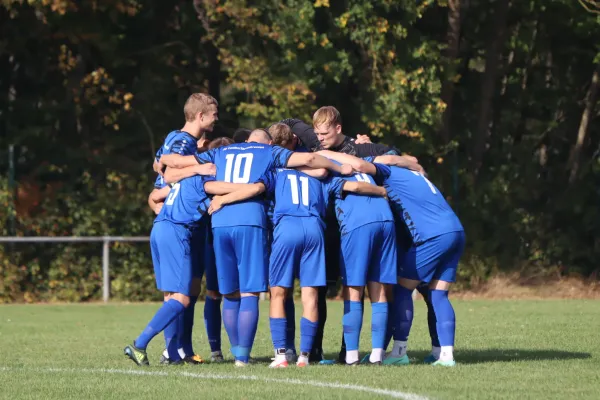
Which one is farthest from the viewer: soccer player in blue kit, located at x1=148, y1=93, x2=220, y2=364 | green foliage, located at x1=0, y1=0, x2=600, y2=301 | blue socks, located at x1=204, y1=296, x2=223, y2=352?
green foliage, located at x1=0, y1=0, x2=600, y2=301

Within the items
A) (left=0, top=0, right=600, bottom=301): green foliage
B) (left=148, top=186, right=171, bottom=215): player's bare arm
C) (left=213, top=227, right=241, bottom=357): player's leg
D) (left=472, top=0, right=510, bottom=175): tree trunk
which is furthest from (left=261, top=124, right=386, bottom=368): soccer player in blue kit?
(left=472, top=0, right=510, bottom=175): tree trunk

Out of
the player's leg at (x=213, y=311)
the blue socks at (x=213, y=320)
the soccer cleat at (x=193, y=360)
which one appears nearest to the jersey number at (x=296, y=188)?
the player's leg at (x=213, y=311)

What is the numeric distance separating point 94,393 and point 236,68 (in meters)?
14.4

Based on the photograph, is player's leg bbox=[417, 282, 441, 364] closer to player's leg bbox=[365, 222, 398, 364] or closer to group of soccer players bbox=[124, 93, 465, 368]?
group of soccer players bbox=[124, 93, 465, 368]

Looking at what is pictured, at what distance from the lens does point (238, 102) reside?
23.0 m

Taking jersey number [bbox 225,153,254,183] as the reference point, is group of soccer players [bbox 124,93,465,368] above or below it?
below

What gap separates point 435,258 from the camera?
9844 millimetres

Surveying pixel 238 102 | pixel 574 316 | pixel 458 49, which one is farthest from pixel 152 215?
pixel 574 316

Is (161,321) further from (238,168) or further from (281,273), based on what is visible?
(238,168)

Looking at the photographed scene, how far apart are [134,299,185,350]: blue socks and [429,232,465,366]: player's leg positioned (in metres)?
1.97

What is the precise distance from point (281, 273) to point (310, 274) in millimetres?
220

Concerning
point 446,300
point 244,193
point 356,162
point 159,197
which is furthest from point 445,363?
point 159,197

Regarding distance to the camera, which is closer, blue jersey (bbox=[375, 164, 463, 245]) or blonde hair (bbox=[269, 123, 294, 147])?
blue jersey (bbox=[375, 164, 463, 245])

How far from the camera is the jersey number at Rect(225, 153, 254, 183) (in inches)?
385
